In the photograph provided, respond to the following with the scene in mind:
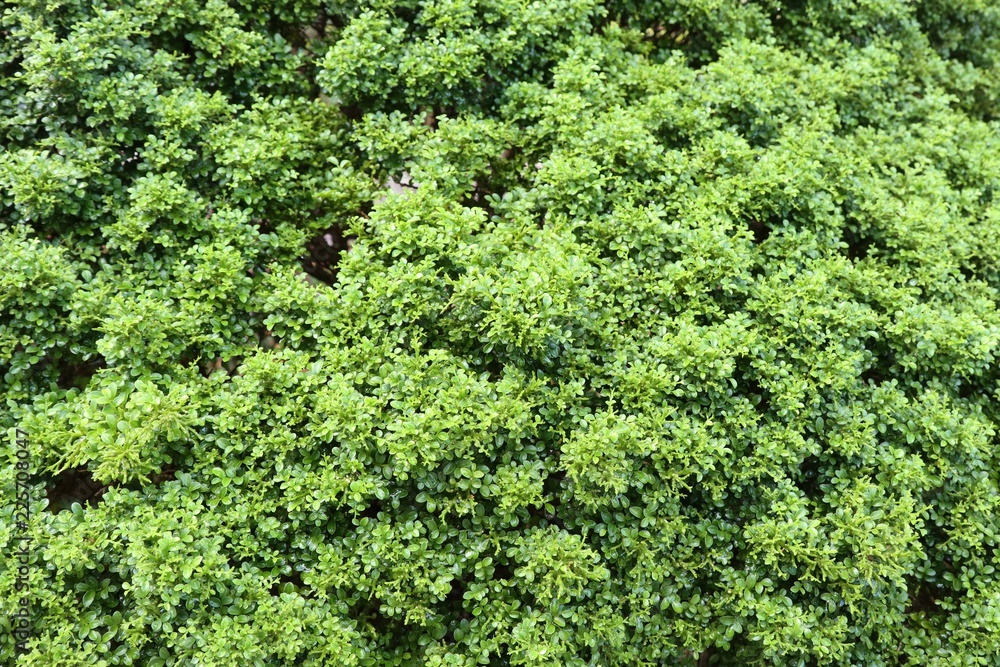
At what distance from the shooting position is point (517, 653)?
289 centimetres

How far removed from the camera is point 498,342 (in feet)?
10.3

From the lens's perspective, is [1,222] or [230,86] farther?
[230,86]

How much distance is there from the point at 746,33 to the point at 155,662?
14.4 feet

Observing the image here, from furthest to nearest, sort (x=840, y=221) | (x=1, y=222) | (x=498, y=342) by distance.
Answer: (x=840, y=221)
(x=1, y=222)
(x=498, y=342)

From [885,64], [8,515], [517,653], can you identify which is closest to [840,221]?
[885,64]

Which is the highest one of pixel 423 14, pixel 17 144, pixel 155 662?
pixel 423 14

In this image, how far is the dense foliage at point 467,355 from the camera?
294cm

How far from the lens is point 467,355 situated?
327 cm

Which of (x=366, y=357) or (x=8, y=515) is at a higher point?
(x=366, y=357)

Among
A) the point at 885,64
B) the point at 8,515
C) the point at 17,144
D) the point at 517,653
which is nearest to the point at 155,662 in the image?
the point at 8,515

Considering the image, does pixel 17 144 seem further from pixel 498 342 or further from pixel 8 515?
pixel 498 342

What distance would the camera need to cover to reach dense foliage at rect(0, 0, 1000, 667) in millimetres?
2943

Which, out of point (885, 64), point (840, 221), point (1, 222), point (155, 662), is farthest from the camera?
point (885, 64)

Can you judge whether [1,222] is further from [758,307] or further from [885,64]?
[885,64]
